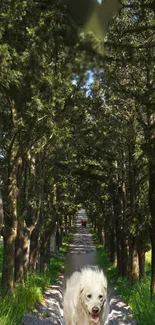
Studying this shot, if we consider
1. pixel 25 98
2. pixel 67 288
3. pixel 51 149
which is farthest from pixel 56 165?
pixel 67 288

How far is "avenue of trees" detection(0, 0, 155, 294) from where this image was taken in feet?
20.2

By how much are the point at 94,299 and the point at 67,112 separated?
8550 millimetres

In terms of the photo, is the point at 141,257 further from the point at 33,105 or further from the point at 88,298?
the point at 88,298

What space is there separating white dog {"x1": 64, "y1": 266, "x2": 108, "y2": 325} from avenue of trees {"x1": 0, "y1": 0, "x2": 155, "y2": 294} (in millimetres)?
1451

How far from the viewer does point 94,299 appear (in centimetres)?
621

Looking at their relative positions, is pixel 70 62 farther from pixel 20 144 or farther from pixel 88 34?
pixel 20 144

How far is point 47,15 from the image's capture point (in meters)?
6.00

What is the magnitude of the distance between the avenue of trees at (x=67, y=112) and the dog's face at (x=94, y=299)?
1.54m

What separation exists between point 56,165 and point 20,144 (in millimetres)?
9068

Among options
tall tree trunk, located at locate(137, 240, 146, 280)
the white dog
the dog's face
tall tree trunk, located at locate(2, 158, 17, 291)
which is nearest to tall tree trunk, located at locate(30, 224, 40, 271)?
tall tree trunk, located at locate(137, 240, 146, 280)

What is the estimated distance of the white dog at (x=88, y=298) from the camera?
20.3ft

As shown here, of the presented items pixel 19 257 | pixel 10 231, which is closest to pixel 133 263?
pixel 19 257

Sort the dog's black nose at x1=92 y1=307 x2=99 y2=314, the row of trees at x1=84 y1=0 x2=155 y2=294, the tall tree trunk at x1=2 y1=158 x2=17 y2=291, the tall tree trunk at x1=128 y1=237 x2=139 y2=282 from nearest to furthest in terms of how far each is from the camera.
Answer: the dog's black nose at x1=92 y1=307 x2=99 y2=314 < the row of trees at x1=84 y1=0 x2=155 y2=294 < the tall tree trunk at x1=2 y1=158 x2=17 y2=291 < the tall tree trunk at x1=128 y1=237 x2=139 y2=282

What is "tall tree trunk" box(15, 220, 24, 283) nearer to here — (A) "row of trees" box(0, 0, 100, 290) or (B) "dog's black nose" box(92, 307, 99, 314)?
(A) "row of trees" box(0, 0, 100, 290)
